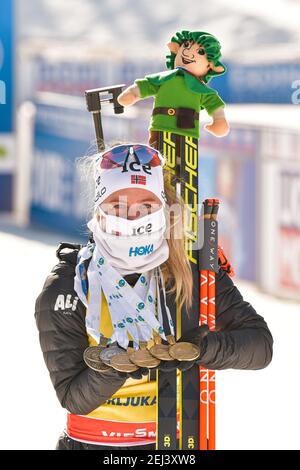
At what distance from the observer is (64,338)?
324 cm

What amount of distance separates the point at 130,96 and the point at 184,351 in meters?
1.23

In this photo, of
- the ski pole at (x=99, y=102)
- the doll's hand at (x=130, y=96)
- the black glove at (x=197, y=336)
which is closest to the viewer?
the black glove at (x=197, y=336)

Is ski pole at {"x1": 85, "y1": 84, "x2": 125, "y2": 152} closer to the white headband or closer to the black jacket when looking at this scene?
the white headband

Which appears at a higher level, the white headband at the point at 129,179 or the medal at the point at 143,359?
the white headband at the point at 129,179

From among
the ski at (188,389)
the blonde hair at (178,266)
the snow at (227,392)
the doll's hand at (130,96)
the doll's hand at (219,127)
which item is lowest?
the snow at (227,392)

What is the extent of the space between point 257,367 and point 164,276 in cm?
38

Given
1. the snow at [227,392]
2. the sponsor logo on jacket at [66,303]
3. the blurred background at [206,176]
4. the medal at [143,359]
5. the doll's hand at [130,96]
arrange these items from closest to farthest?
the medal at [143,359]
the sponsor logo on jacket at [66,303]
the doll's hand at [130,96]
the snow at [227,392]
the blurred background at [206,176]

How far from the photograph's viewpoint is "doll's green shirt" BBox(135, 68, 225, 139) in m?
3.79

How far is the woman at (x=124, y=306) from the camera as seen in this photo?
317 cm

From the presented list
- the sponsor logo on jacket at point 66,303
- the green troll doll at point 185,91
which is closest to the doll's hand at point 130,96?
the green troll doll at point 185,91

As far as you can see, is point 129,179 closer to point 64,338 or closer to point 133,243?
point 133,243

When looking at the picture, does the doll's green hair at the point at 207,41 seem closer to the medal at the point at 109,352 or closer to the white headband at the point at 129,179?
the white headband at the point at 129,179

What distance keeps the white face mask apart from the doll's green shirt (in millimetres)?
622

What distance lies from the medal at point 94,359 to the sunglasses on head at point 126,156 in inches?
21.9
